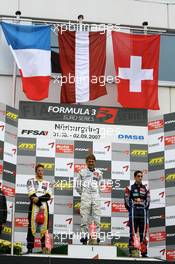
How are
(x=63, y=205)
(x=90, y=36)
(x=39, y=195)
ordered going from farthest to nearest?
(x=90, y=36) < (x=63, y=205) < (x=39, y=195)

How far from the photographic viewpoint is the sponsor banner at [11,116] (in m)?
13.5

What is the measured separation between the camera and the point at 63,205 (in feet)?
43.7

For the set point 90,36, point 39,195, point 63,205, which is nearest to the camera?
point 39,195

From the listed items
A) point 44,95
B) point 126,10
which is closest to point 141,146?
point 44,95

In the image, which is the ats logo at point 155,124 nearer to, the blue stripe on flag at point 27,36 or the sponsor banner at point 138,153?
the sponsor banner at point 138,153

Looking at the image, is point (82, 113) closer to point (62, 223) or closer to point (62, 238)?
point (62, 223)

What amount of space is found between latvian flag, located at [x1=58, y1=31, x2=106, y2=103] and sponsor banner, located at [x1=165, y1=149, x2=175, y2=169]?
1.78 metres

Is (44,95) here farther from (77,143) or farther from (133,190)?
(133,190)

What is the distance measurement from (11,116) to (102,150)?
193cm

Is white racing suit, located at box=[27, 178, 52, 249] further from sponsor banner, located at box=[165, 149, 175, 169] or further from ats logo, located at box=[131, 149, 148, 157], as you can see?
sponsor banner, located at box=[165, 149, 175, 169]

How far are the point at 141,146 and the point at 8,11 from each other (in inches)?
158

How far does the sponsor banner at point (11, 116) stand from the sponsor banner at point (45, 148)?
587mm

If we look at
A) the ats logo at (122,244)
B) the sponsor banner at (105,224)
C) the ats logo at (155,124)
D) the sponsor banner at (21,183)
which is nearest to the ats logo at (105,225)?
the sponsor banner at (105,224)

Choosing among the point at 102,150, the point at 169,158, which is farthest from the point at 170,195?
the point at 102,150
